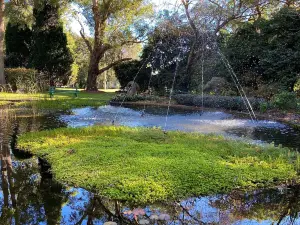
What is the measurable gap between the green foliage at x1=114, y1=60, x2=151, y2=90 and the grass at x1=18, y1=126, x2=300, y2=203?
1412cm

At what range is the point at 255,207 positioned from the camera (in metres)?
3.15

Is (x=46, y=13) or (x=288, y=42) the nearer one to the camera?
(x=288, y=42)

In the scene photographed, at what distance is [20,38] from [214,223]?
24753 mm

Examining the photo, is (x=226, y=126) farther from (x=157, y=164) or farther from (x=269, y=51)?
(x=269, y=51)

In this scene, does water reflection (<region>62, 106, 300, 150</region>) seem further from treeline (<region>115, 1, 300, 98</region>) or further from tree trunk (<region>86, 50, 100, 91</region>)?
tree trunk (<region>86, 50, 100, 91</region>)

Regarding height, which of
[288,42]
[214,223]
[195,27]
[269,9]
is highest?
[269,9]

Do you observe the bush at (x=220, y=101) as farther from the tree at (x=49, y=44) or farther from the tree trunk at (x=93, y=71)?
the tree at (x=49, y=44)

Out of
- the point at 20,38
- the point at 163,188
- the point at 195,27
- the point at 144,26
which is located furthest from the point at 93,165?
the point at 20,38

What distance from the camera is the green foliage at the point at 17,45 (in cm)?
2375

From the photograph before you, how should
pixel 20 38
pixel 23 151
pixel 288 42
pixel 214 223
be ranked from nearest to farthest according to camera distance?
pixel 214 223
pixel 23 151
pixel 288 42
pixel 20 38

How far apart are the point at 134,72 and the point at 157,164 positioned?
16.9m

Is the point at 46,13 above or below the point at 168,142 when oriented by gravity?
above

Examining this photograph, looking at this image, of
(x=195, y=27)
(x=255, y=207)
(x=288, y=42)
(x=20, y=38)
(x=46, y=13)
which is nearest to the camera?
(x=255, y=207)

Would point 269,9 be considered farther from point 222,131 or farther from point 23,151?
point 23,151
